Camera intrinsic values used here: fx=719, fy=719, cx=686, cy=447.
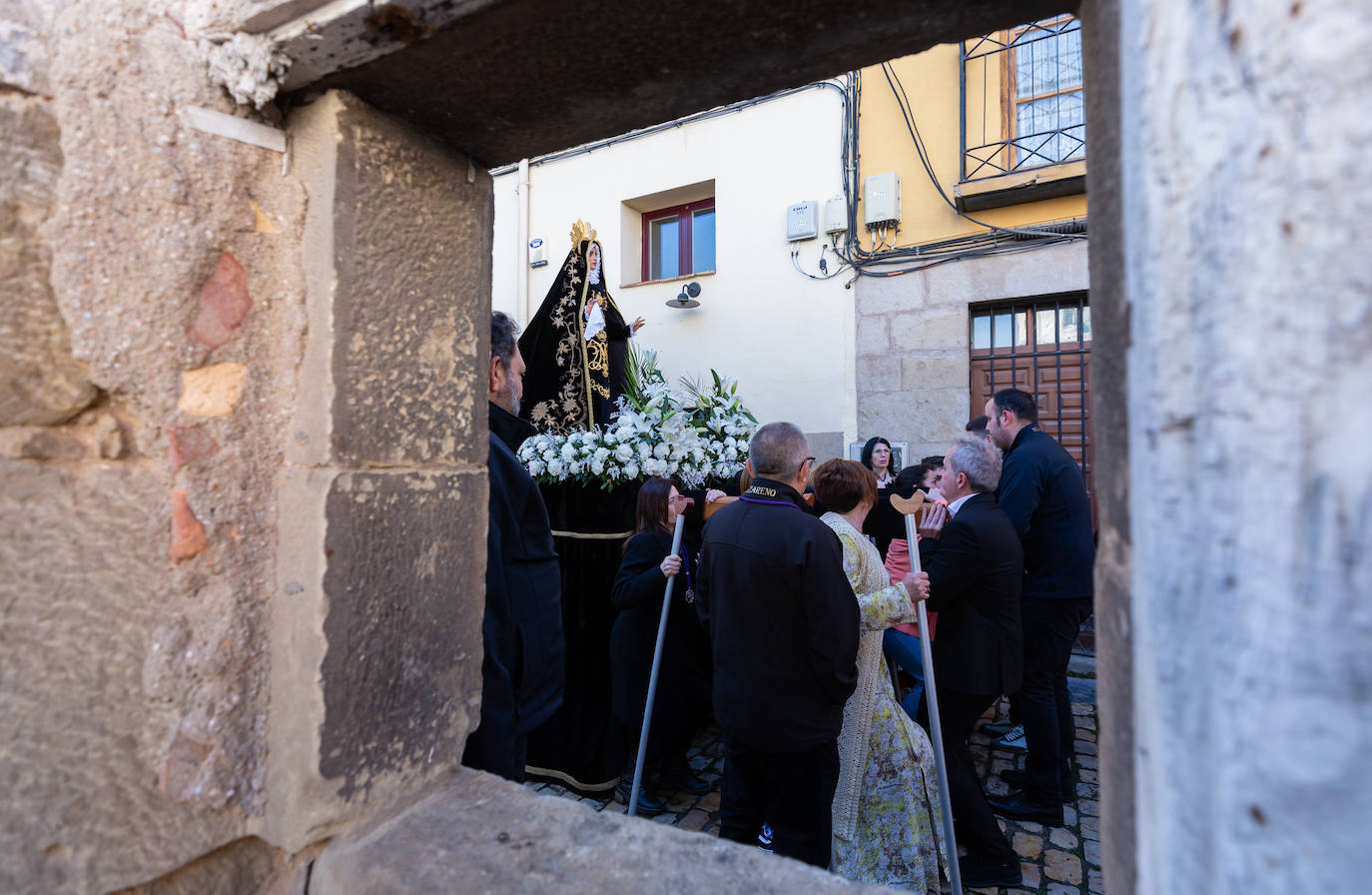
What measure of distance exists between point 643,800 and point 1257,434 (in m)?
3.51

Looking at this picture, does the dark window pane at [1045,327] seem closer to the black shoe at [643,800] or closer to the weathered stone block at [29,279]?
the black shoe at [643,800]

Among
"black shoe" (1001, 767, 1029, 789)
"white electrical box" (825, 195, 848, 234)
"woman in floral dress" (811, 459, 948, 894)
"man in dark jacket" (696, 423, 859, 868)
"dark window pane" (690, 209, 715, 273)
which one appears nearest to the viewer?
"man in dark jacket" (696, 423, 859, 868)

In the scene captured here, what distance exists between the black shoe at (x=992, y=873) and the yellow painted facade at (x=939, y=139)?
4.50 m

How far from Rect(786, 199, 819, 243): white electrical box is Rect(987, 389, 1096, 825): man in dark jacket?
10.1 feet

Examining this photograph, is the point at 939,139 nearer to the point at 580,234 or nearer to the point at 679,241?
the point at 679,241

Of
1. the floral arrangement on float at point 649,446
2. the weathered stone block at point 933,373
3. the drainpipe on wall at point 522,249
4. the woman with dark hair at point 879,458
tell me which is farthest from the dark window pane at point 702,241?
the floral arrangement on float at point 649,446

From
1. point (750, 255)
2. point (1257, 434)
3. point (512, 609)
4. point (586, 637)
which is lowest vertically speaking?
point (586, 637)

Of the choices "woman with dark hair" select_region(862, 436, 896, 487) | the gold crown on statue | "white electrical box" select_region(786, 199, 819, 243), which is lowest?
"woman with dark hair" select_region(862, 436, 896, 487)

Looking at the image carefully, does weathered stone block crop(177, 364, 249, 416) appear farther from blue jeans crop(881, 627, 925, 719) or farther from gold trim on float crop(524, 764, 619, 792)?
gold trim on float crop(524, 764, 619, 792)

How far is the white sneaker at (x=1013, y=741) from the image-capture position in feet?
13.2

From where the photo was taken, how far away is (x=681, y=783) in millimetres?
3650

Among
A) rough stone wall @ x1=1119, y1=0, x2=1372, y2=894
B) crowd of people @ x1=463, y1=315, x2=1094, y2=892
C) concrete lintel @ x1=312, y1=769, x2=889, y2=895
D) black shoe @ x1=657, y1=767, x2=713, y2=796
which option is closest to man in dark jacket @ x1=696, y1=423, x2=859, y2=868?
crowd of people @ x1=463, y1=315, x2=1094, y2=892

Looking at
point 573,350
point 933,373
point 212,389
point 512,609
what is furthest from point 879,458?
point 212,389

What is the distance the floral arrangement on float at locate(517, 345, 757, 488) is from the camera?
384 centimetres
